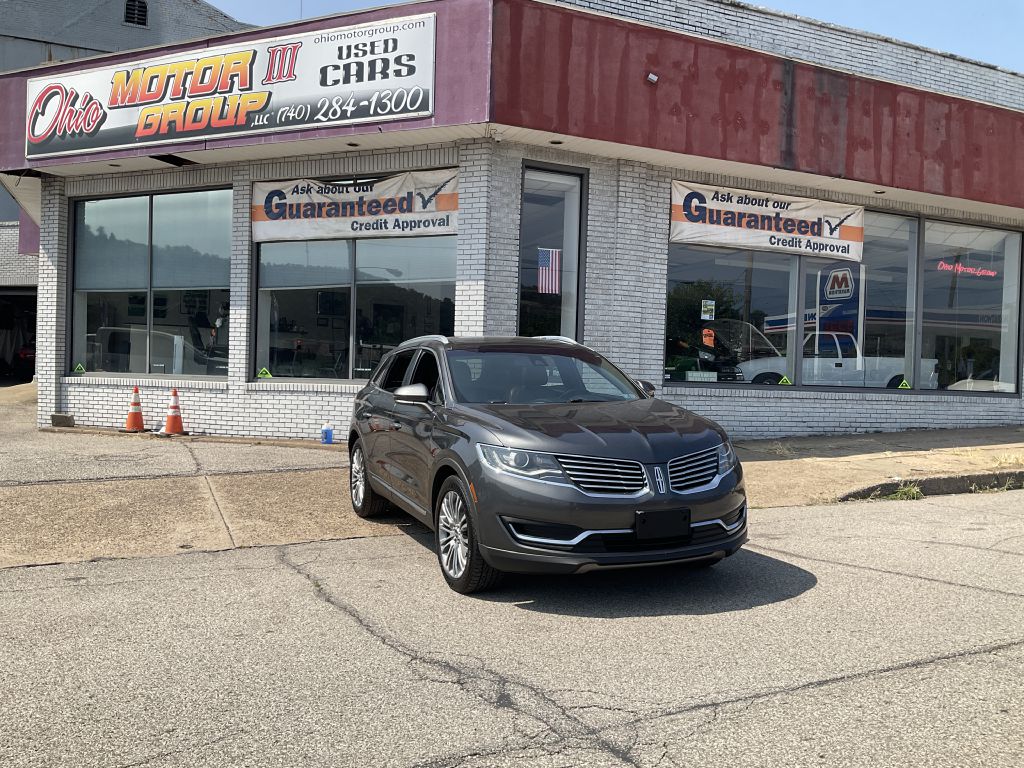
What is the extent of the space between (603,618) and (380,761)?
6.77 ft

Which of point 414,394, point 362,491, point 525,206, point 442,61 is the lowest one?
point 362,491

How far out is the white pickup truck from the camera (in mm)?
13508

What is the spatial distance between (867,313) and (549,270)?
5829 millimetres

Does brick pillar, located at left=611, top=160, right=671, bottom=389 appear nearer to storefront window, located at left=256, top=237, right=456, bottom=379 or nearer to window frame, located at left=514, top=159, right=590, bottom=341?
window frame, located at left=514, top=159, right=590, bottom=341

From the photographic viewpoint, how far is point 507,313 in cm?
1162

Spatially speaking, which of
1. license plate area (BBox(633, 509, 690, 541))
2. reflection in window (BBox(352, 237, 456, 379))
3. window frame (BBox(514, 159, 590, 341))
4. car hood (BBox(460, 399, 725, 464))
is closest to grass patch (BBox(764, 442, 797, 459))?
window frame (BBox(514, 159, 590, 341))

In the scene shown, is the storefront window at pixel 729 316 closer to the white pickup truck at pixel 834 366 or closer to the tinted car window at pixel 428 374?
the white pickup truck at pixel 834 366

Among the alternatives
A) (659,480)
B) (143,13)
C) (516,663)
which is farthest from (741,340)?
(143,13)

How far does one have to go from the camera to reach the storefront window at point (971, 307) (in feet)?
49.2

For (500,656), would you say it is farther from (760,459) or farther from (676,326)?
(676,326)

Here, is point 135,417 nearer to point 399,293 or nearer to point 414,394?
point 399,293

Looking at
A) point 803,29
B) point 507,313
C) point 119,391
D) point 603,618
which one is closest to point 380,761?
point 603,618

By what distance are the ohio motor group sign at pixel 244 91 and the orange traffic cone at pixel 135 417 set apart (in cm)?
373

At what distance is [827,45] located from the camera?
44.9ft
